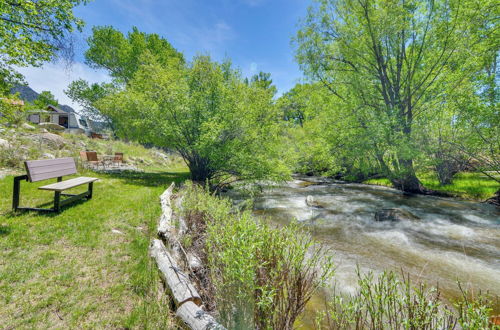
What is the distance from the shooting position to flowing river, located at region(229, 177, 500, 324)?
5047 millimetres

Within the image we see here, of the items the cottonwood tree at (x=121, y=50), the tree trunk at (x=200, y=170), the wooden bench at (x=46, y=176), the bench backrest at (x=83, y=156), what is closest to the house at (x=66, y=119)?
the cottonwood tree at (x=121, y=50)

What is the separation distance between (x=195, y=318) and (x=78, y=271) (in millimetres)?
2557

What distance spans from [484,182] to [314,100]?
12335 millimetres

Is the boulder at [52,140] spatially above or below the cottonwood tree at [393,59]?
below

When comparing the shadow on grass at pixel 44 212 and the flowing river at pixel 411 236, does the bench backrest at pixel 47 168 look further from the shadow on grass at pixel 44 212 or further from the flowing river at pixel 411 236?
the flowing river at pixel 411 236

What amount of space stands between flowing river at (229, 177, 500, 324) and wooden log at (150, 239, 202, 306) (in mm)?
2274

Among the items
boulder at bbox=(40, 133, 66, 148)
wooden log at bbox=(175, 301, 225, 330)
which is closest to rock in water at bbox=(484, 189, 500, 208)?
wooden log at bbox=(175, 301, 225, 330)

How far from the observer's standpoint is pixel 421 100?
44.8 ft

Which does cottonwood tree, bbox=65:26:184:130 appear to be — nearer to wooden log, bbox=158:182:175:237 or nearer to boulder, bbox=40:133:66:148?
boulder, bbox=40:133:66:148

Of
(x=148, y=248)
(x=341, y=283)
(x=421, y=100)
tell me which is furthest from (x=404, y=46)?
(x=148, y=248)

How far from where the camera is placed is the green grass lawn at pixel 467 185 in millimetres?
12281

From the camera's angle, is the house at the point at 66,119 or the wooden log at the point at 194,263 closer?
the wooden log at the point at 194,263

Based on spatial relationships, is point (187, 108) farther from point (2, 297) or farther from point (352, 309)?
point (352, 309)

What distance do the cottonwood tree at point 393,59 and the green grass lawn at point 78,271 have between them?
12.6m
